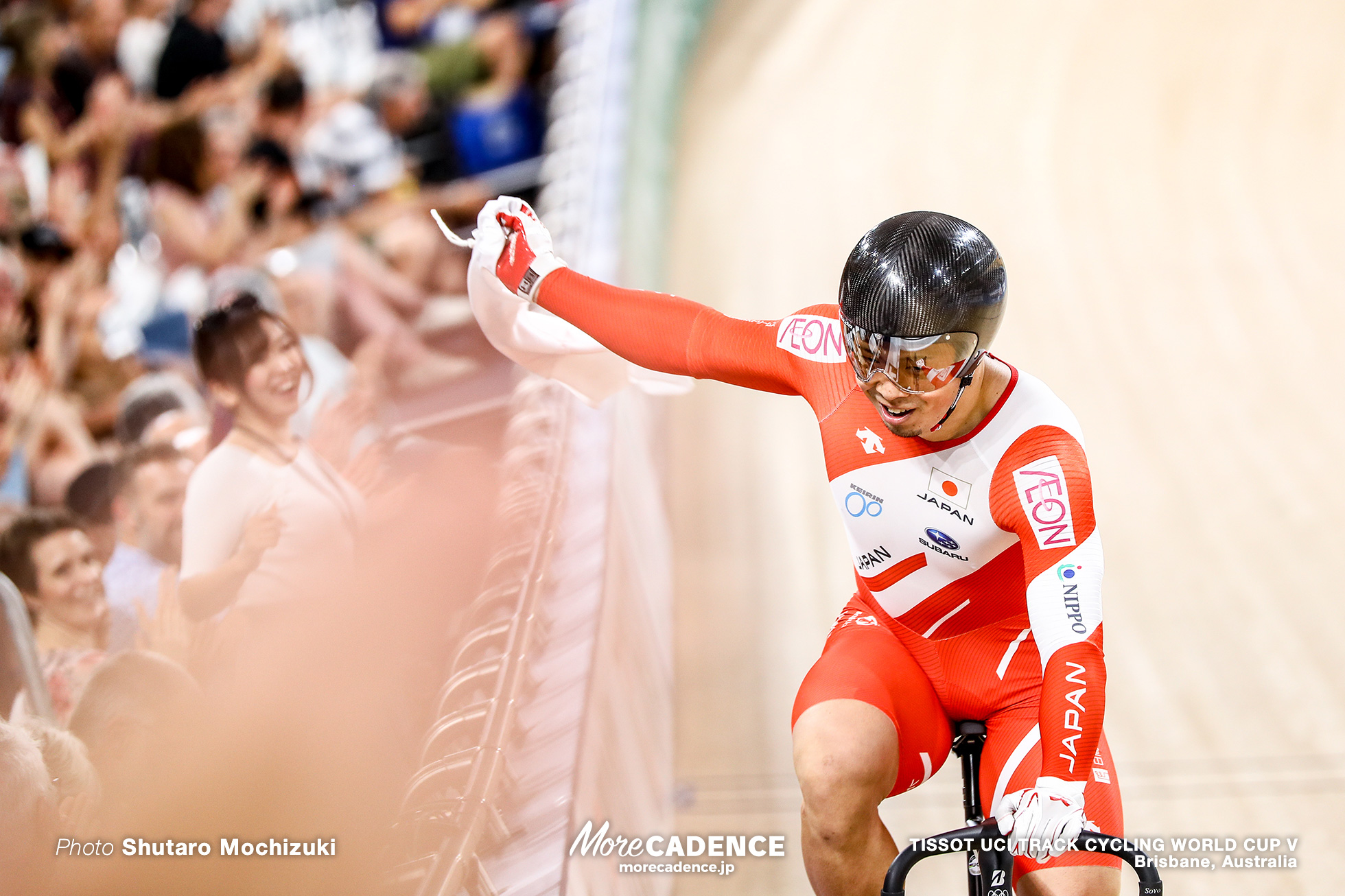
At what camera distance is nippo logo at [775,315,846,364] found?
2.24 metres

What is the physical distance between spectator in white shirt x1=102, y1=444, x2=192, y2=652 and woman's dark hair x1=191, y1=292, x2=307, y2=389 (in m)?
0.37

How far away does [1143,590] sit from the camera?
405cm

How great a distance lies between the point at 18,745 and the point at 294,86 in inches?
195

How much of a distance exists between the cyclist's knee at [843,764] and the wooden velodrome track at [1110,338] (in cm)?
116

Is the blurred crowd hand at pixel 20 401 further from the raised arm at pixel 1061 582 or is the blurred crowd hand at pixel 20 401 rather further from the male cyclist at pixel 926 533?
the raised arm at pixel 1061 582

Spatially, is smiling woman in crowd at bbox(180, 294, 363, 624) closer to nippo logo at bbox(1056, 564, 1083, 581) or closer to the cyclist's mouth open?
the cyclist's mouth open

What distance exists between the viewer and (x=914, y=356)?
6.13 ft

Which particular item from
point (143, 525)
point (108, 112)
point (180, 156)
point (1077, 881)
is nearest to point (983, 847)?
point (1077, 881)

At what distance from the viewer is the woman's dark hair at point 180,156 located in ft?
18.9

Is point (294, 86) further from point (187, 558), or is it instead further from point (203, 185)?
point (187, 558)

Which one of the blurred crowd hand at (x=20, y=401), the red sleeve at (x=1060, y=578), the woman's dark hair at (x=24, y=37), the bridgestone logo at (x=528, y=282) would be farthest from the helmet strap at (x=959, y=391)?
the woman's dark hair at (x=24, y=37)

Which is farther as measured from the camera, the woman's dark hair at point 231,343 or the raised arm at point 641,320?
the woman's dark hair at point 231,343

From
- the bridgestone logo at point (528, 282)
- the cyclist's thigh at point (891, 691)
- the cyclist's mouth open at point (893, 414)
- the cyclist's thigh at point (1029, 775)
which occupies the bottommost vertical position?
the cyclist's thigh at point (1029, 775)

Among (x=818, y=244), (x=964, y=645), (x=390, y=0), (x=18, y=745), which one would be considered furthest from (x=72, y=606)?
Result: (x=390, y=0)
